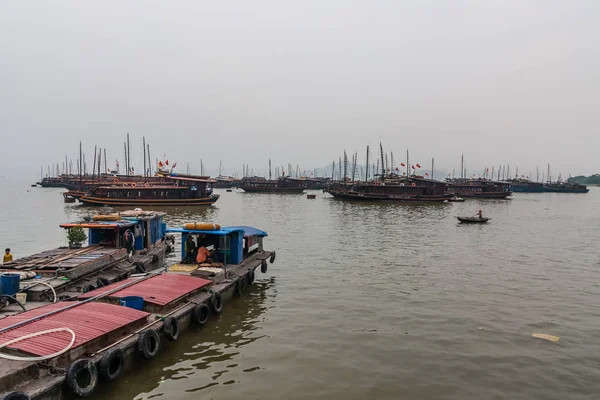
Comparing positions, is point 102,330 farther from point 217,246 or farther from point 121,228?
point 121,228

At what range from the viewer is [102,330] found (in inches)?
347

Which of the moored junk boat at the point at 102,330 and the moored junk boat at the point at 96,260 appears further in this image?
the moored junk boat at the point at 96,260

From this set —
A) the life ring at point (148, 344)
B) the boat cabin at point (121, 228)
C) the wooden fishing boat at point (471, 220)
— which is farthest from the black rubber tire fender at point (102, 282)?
the wooden fishing boat at point (471, 220)

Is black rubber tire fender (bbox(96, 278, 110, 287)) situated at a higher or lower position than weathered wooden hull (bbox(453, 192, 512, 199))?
lower

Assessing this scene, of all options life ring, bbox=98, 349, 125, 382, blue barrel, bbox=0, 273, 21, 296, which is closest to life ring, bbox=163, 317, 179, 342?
life ring, bbox=98, 349, 125, 382

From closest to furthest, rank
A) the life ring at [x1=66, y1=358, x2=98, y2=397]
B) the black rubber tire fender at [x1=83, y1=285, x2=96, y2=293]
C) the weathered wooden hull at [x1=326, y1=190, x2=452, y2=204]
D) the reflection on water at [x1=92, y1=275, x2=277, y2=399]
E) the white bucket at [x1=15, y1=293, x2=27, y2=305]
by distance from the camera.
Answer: the life ring at [x1=66, y1=358, x2=98, y2=397] < the reflection on water at [x1=92, y1=275, x2=277, y2=399] < the white bucket at [x1=15, y1=293, x2=27, y2=305] < the black rubber tire fender at [x1=83, y1=285, x2=96, y2=293] < the weathered wooden hull at [x1=326, y1=190, x2=452, y2=204]

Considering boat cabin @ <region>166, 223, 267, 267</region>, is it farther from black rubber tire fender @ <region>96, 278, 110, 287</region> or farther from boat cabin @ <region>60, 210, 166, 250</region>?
black rubber tire fender @ <region>96, 278, 110, 287</region>

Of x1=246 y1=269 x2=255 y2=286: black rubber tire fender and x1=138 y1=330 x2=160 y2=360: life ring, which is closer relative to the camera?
x1=138 y1=330 x2=160 y2=360: life ring

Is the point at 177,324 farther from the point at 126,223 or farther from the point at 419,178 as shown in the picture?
the point at 419,178

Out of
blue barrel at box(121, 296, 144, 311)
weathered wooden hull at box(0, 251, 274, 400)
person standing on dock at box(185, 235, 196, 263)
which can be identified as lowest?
weathered wooden hull at box(0, 251, 274, 400)

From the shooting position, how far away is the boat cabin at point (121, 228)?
57.5 feet

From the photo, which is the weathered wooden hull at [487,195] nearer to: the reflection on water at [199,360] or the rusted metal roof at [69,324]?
the reflection on water at [199,360]

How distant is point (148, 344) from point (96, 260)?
273 inches

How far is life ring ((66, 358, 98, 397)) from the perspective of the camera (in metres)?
7.41
